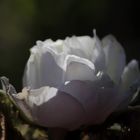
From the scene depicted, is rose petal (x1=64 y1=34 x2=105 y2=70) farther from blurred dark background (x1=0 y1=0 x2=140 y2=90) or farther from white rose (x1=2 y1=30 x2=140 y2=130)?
blurred dark background (x1=0 y1=0 x2=140 y2=90)

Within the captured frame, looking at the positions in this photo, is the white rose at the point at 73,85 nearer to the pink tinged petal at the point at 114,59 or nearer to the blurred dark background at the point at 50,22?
the pink tinged petal at the point at 114,59

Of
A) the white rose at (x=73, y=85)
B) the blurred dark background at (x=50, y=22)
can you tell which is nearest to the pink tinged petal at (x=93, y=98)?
the white rose at (x=73, y=85)

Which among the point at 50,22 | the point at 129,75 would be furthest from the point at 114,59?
the point at 50,22

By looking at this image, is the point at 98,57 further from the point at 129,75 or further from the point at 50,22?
the point at 50,22

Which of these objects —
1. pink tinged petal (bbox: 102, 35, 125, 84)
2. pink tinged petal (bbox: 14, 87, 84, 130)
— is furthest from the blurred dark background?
pink tinged petal (bbox: 14, 87, 84, 130)

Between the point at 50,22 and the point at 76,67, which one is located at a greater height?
the point at 50,22

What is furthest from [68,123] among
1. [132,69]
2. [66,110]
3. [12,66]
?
[12,66]
